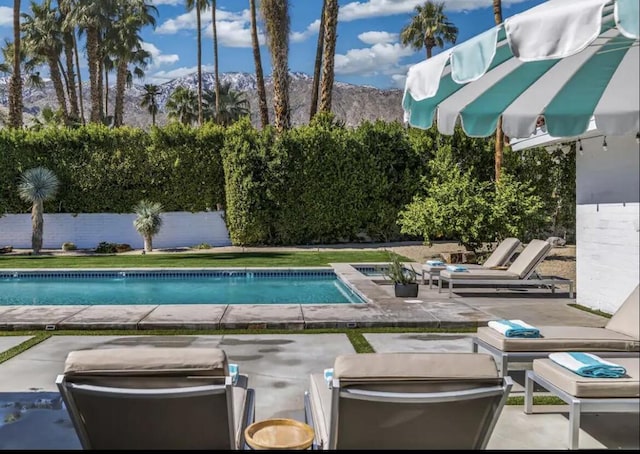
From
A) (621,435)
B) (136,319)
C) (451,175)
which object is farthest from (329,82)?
(621,435)

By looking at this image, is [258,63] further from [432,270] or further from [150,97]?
[150,97]

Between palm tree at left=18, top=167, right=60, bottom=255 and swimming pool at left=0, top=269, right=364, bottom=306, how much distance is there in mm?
5480

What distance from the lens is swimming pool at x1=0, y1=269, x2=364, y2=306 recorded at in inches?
464

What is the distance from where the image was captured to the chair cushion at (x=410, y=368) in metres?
2.83

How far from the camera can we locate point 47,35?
117ft

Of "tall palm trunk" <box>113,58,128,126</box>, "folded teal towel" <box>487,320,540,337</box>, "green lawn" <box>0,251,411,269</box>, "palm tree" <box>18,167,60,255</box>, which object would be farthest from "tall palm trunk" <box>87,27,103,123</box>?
"folded teal towel" <box>487,320,540,337</box>

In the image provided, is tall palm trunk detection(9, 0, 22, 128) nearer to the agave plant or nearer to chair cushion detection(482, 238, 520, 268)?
the agave plant

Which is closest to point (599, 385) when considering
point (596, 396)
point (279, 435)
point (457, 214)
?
point (596, 396)

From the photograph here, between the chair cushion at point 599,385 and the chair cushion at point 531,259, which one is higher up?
the chair cushion at point 531,259

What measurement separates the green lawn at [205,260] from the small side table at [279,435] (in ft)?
38.6

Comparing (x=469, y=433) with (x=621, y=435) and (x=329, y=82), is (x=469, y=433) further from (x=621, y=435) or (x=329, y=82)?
(x=329, y=82)

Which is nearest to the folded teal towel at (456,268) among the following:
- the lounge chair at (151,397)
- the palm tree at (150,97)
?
the lounge chair at (151,397)

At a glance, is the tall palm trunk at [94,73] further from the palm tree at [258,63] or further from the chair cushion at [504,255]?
the chair cushion at [504,255]

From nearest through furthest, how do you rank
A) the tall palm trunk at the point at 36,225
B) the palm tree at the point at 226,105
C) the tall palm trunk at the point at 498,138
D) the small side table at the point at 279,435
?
the small side table at the point at 279,435, the tall palm trunk at the point at 498,138, the tall palm trunk at the point at 36,225, the palm tree at the point at 226,105
